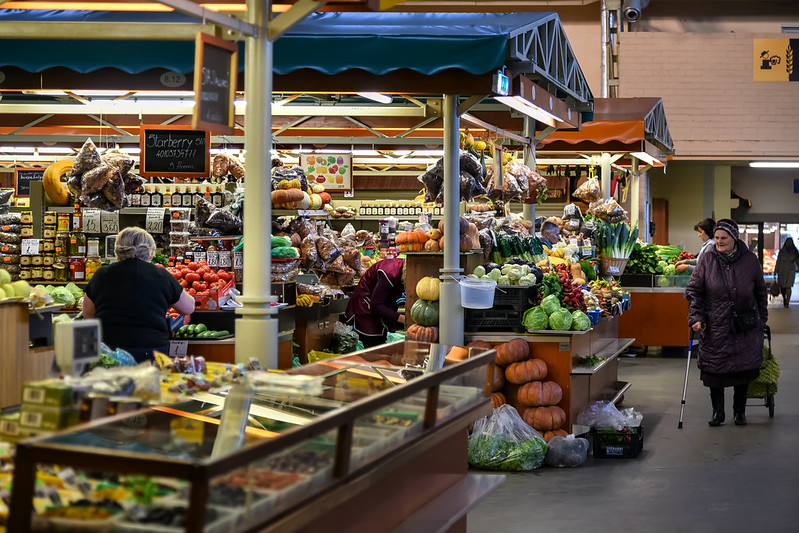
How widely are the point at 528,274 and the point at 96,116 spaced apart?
5.12m

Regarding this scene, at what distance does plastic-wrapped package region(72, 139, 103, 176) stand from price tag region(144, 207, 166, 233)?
774 millimetres

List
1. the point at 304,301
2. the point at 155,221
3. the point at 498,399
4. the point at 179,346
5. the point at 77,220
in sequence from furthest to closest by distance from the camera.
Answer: the point at 77,220, the point at 155,221, the point at 304,301, the point at 498,399, the point at 179,346

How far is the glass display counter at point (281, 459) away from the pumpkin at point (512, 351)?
9.15ft

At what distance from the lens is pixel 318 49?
5707 mm

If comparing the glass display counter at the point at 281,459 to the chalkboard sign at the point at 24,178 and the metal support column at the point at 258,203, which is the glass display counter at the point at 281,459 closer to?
the metal support column at the point at 258,203

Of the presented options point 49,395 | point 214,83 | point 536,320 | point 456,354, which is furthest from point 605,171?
point 49,395

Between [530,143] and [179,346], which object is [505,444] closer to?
[179,346]

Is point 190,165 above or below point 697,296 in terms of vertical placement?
above

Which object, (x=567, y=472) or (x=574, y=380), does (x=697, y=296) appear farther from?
(x=567, y=472)

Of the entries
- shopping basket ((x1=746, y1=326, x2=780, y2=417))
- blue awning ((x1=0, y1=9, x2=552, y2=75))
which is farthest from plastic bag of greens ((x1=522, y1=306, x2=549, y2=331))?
shopping basket ((x1=746, y1=326, x2=780, y2=417))

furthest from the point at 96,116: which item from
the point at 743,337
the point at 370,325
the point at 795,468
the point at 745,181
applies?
the point at 745,181

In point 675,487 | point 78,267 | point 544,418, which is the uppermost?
point 78,267

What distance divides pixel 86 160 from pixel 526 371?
14.3 feet

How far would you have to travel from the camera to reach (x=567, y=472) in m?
6.71
